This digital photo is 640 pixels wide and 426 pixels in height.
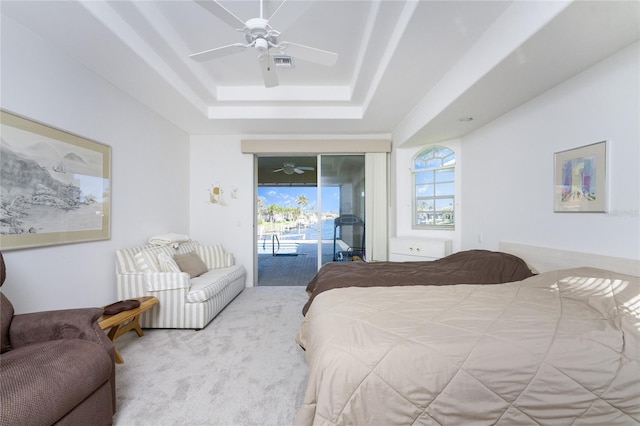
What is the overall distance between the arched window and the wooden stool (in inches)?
144

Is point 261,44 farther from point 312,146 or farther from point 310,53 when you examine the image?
point 312,146

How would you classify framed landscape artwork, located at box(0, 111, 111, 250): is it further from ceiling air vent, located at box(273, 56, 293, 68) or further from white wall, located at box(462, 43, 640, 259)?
white wall, located at box(462, 43, 640, 259)

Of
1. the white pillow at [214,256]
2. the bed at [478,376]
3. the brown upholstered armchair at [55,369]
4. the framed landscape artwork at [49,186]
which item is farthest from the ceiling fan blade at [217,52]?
the white pillow at [214,256]

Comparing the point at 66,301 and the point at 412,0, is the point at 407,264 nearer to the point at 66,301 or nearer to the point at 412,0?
the point at 412,0

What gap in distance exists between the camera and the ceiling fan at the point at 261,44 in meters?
1.58

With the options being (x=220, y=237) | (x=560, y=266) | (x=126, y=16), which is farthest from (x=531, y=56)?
(x=220, y=237)

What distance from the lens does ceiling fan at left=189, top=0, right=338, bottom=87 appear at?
5.19 ft

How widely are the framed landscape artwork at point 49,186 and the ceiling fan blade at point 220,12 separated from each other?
63.7 inches

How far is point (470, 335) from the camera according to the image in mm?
1127

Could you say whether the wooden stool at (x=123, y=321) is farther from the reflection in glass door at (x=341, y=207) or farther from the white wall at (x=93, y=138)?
the reflection in glass door at (x=341, y=207)

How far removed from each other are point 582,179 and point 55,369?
3.42 meters

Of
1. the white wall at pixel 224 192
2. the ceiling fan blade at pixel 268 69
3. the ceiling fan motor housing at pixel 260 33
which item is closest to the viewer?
the ceiling fan motor housing at pixel 260 33

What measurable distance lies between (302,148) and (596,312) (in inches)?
147

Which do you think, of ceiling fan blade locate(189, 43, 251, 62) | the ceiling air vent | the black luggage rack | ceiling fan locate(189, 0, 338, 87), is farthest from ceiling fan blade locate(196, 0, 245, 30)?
the black luggage rack
